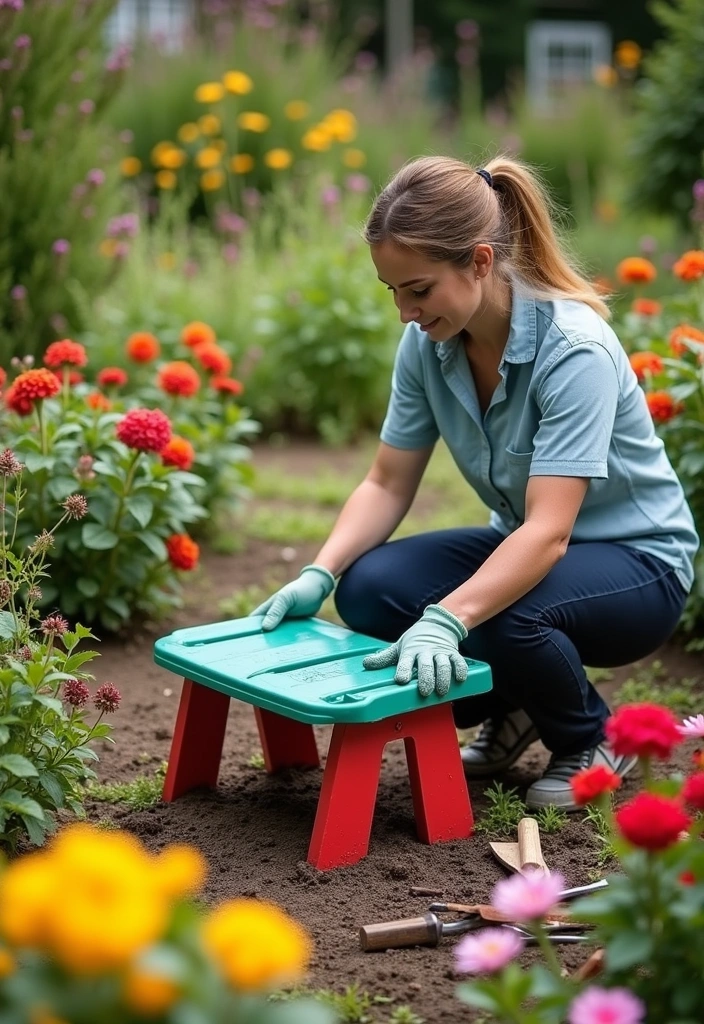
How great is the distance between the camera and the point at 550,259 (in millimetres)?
2641

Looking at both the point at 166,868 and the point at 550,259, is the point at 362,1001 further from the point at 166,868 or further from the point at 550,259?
the point at 550,259

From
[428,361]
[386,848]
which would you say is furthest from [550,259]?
[386,848]

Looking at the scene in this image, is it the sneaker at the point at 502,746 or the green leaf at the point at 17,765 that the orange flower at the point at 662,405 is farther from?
the green leaf at the point at 17,765

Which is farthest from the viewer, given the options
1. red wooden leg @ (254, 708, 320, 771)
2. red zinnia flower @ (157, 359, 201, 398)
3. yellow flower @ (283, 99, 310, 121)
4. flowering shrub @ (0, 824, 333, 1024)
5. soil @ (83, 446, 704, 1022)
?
yellow flower @ (283, 99, 310, 121)

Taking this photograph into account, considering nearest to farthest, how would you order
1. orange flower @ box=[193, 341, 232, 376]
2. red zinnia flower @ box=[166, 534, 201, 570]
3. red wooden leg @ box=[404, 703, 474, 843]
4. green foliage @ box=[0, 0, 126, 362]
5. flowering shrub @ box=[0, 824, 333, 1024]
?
flowering shrub @ box=[0, 824, 333, 1024] → red wooden leg @ box=[404, 703, 474, 843] → red zinnia flower @ box=[166, 534, 201, 570] → orange flower @ box=[193, 341, 232, 376] → green foliage @ box=[0, 0, 126, 362]

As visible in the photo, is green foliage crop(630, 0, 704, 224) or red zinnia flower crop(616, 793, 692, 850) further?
green foliage crop(630, 0, 704, 224)

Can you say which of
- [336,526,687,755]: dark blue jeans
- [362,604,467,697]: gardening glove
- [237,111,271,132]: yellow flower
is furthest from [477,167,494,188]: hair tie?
[237,111,271,132]: yellow flower

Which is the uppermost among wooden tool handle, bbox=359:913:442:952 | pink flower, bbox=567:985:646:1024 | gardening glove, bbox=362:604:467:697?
pink flower, bbox=567:985:646:1024

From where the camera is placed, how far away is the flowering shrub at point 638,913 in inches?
54.6

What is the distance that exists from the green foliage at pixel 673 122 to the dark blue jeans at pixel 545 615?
386 cm

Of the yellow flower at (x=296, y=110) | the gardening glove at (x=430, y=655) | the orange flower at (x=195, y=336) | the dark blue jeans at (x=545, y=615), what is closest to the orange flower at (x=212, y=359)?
the orange flower at (x=195, y=336)

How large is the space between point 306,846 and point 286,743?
1.38 ft

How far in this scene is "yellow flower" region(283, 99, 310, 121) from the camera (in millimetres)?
8688

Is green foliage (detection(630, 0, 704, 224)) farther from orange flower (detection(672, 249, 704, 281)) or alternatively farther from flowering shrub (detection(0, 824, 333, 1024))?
flowering shrub (detection(0, 824, 333, 1024))
